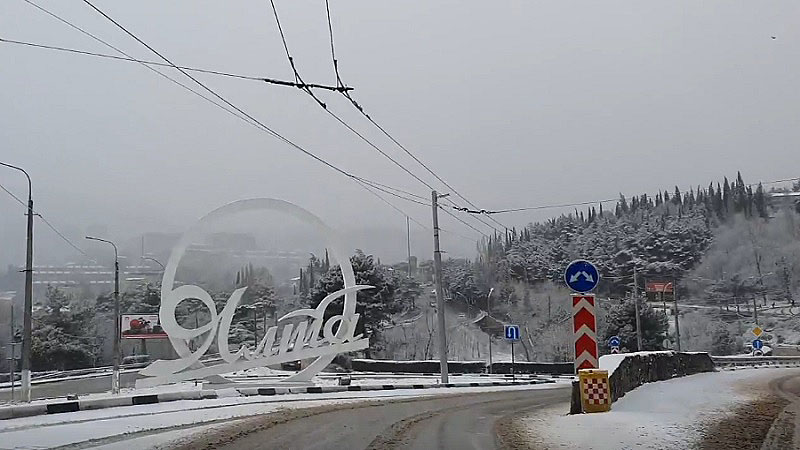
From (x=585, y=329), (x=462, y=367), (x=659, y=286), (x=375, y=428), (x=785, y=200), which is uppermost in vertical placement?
(x=785, y=200)

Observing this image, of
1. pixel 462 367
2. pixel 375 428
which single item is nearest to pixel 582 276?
pixel 375 428

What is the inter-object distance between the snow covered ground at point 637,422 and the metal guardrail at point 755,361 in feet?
127

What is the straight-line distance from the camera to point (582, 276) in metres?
15.6

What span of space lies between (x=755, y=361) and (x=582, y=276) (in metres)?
51.8

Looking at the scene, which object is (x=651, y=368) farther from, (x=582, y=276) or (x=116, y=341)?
(x=116, y=341)

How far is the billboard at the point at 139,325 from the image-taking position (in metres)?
70.2

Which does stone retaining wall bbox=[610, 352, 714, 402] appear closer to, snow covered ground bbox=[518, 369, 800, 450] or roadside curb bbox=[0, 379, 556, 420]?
snow covered ground bbox=[518, 369, 800, 450]

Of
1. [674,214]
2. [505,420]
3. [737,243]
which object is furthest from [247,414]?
[737,243]

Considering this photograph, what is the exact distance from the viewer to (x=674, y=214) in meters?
57.7

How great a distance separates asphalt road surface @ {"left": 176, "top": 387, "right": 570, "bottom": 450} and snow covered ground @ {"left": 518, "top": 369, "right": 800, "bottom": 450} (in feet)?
2.45

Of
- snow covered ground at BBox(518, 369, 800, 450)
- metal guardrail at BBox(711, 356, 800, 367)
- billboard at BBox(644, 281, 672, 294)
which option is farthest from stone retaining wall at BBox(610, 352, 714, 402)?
metal guardrail at BBox(711, 356, 800, 367)

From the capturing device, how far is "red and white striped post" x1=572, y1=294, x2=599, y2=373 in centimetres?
1576

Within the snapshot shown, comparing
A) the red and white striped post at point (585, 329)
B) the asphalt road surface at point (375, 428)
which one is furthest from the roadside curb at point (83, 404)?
Result: the red and white striped post at point (585, 329)

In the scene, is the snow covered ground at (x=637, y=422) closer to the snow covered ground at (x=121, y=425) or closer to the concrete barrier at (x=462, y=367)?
the snow covered ground at (x=121, y=425)
